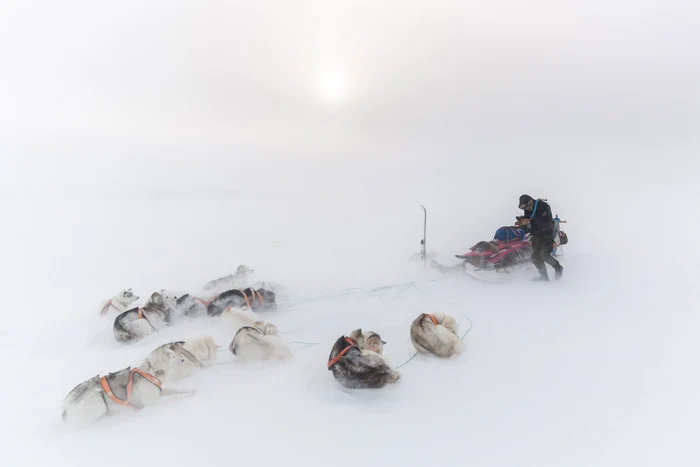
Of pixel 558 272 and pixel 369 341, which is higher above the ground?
pixel 369 341

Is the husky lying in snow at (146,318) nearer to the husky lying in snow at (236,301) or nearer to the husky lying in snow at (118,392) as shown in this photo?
the husky lying in snow at (236,301)

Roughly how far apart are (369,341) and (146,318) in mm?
2397

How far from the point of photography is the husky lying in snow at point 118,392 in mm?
2330

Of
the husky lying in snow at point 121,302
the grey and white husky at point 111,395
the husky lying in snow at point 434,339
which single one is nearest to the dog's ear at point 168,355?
the grey and white husky at point 111,395

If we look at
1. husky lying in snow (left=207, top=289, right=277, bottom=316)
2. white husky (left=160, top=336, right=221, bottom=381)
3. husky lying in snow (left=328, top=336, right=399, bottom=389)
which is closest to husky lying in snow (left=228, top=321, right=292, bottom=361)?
white husky (left=160, top=336, right=221, bottom=381)

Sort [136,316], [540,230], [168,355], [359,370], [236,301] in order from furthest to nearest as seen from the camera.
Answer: [540,230], [236,301], [136,316], [168,355], [359,370]

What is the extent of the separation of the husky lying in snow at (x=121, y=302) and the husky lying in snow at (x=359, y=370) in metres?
3.09

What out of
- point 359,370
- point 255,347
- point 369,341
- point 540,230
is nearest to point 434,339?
point 369,341

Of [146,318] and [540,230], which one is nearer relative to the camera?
[146,318]

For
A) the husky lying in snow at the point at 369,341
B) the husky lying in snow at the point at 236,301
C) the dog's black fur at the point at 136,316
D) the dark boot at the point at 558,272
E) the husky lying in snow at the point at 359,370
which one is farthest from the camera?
the dark boot at the point at 558,272

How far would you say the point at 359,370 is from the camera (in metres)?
2.57

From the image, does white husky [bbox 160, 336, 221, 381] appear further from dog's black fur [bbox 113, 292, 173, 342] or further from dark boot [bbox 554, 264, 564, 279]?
dark boot [bbox 554, 264, 564, 279]

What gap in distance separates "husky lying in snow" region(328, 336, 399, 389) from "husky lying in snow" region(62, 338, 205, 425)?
46.1 inches

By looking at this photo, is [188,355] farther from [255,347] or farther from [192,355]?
[255,347]
